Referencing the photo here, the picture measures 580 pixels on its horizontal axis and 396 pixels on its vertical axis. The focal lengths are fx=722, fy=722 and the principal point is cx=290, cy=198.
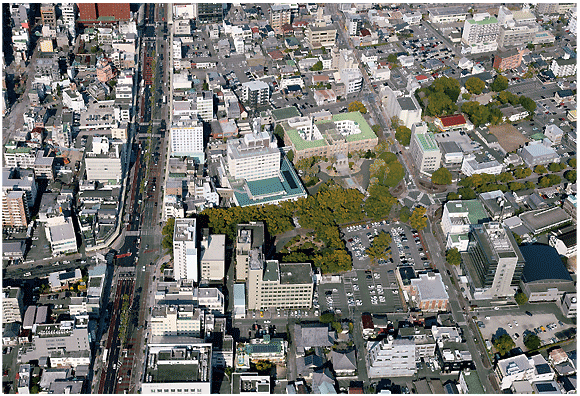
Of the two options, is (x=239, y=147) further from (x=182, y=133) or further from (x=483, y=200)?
(x=483, y=200)

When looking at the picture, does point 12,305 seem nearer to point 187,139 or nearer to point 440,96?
point 187,139

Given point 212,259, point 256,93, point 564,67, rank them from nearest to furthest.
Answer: point 212,259
point 256,93
point 564,67

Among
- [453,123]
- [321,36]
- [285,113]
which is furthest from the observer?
[321,36]

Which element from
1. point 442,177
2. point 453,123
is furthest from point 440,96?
point 442,177

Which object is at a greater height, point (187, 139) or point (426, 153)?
point (187, 139)

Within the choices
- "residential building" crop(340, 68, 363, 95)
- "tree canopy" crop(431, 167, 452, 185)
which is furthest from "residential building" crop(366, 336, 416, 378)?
"residential building" crop(340, 68, 363, 95)

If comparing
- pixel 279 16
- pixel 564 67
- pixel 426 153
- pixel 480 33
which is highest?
pixel 279 16

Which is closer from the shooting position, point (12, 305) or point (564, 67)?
point (12, 305)

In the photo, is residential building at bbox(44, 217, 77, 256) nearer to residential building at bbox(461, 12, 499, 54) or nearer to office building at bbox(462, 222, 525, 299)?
office building at bbox(462, 222, 525, 299)
